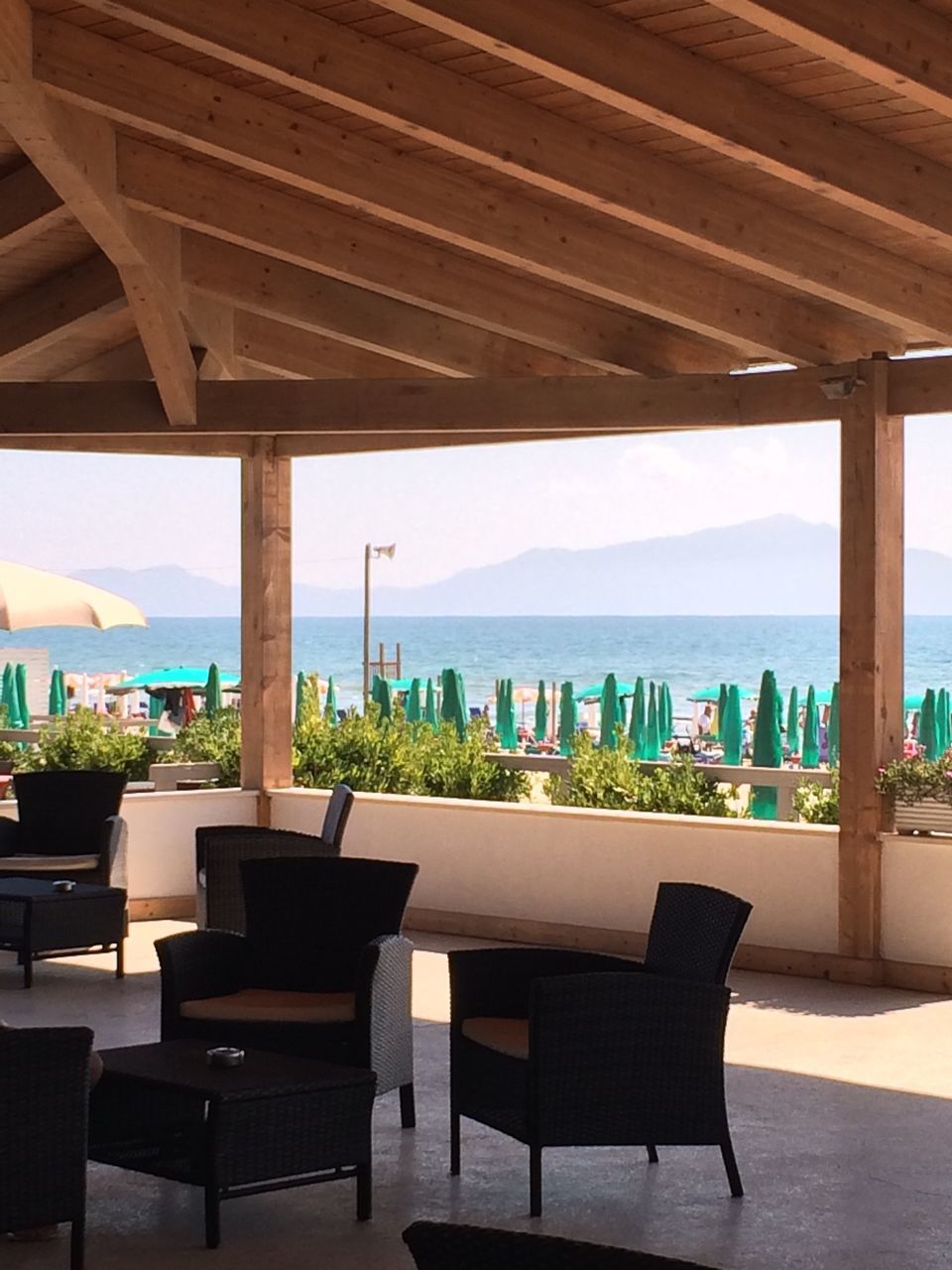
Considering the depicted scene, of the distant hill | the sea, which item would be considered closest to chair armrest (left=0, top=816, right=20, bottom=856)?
the distant hill

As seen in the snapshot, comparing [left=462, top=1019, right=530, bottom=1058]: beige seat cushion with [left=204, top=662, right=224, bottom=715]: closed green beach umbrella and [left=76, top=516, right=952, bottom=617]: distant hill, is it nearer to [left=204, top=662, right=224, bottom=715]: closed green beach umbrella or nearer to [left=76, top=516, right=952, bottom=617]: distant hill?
[left=204, top=662, right=224, bottom=715]: closed green beach umbrella

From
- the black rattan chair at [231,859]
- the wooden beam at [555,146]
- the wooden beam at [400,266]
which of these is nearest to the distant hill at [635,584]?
the wooden beam at [400,266]

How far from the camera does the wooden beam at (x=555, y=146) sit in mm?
6027

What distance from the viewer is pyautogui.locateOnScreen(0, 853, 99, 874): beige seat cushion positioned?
936cm

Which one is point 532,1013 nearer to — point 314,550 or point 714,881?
point 714,881

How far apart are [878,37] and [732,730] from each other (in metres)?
9.37

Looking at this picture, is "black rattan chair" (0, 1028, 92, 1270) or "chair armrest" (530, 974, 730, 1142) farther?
"chair armrest" (530, 974, 730, 1142)

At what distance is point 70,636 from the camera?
198 ft

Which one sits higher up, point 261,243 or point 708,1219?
point 261,243

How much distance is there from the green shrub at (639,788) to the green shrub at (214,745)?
2.33 metres

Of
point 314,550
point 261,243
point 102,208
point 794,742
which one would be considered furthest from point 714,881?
point 314,550

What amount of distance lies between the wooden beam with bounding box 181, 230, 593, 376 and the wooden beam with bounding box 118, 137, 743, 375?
0.21 m

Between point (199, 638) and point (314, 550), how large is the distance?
9581 mm

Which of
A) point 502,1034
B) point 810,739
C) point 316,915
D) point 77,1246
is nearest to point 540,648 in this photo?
point 810,739
